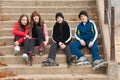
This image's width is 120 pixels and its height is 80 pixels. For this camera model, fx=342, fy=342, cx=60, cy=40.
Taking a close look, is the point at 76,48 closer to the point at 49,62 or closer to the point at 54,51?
the point at 54,51

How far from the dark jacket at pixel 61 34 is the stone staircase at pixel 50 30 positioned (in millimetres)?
300

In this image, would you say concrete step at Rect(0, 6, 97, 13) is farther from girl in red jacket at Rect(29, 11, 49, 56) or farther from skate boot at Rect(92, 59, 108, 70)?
skate boot at Rect(92, 59, 108, 70)

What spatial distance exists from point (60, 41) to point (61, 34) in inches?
6.5

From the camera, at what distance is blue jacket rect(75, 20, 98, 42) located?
24.3 ft

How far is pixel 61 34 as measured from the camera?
741 cm

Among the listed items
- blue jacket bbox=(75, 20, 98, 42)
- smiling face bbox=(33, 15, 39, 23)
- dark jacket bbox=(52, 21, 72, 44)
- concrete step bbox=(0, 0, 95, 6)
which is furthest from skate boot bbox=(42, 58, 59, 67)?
concrete step bbox=(0, 0, 95, 6)

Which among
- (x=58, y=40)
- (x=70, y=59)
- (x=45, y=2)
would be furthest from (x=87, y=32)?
(x=45, y=2)

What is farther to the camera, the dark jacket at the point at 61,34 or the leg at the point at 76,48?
the dark jacket at the point at 61,34

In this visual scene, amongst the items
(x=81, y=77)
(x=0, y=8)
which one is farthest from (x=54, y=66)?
(x=0, y=8)

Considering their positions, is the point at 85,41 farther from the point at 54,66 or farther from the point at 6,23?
the point at 6,23

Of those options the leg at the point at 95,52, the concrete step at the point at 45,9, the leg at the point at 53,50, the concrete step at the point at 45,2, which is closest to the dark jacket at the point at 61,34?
the leg at the point at 53,50

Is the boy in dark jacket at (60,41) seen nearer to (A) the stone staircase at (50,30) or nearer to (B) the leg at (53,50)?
(B) the leg at (53,50)

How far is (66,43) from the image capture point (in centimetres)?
740

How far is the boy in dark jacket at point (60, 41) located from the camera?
709 centimetres
